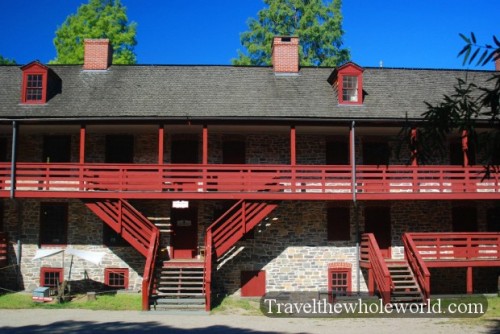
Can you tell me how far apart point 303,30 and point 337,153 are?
1455 centimetres


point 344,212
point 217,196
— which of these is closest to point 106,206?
point 217,196

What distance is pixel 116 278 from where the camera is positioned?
59.5ft

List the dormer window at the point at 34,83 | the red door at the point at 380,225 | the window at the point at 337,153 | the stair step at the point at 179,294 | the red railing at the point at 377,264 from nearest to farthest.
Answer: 1. the red railing at the point at 377,264
2. the stair step at the point at 179,294
3. the red door at the point at 380,225
4. the dormer window at the point at 34,83
5. the window at the point at 337,153

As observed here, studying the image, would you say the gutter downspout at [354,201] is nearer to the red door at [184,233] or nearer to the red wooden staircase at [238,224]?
the red wooden staircase at [238,224]

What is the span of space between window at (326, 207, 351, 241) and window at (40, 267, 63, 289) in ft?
32.3

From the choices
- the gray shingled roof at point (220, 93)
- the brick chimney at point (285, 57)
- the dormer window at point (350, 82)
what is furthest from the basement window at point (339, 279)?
the brick chimney at point (285, 57)

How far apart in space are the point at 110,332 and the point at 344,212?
32.0ft

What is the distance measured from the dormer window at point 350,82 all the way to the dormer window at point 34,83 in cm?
1104

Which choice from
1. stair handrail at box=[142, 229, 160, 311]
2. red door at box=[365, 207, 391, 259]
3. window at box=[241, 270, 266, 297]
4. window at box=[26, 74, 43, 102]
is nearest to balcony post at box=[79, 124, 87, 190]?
window at box=[26, 74, 43, 102]

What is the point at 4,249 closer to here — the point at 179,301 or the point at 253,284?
the point at 179,301

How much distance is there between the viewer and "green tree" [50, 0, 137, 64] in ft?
95.3

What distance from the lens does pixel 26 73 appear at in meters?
18.9

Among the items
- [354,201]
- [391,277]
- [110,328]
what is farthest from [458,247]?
[110,328]

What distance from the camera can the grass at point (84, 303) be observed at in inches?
600
